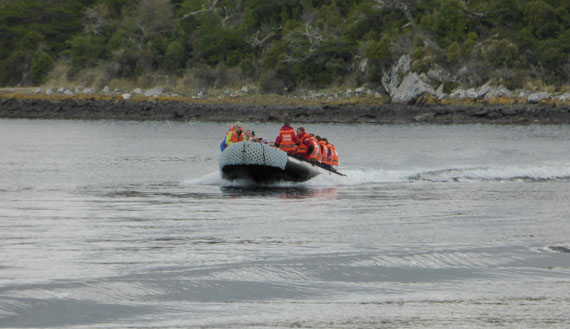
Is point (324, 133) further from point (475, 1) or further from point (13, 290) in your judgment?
point (13, 290)

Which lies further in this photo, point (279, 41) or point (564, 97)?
point (279, 41)

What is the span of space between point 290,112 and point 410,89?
31.3 ft

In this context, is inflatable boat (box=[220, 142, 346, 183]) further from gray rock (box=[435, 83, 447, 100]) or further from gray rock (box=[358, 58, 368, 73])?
gray rock (box=[358, 58, 368, 73])

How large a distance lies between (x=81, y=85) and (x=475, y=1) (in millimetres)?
37756

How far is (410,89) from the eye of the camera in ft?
218

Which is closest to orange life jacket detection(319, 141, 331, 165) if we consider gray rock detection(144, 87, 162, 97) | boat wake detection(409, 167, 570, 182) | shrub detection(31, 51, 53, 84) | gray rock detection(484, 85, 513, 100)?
boat wake detection(409, 167, 570, 182)

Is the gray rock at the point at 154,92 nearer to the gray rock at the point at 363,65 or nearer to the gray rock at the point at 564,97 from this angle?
the gray rock at the point at 363,65

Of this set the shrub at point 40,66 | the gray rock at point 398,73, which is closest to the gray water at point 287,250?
the gray rock at point 398,73

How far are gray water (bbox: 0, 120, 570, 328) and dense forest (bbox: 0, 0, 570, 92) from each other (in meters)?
42.2

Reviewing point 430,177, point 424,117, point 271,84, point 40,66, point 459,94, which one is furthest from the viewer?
point 40,66

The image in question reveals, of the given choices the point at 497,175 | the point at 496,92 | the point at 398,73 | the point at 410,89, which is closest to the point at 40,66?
the point at 398,73

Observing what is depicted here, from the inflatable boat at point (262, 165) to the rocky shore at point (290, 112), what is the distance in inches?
1503

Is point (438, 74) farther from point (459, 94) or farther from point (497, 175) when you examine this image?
point (497, 175)

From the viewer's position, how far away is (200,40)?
83.1 metres
